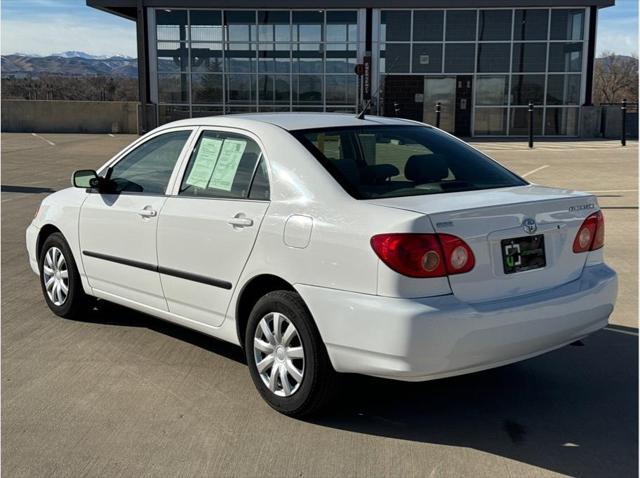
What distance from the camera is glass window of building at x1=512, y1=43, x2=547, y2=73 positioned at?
95.0 ft

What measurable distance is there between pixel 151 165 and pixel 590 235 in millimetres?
2918

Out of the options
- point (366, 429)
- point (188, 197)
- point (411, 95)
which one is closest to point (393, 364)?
point (366, 429)

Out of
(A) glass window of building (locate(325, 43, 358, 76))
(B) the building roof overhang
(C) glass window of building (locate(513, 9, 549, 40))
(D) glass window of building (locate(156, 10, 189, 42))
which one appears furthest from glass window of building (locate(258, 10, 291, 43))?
(C) glass window of building (locate(513, 9, 549, 40))

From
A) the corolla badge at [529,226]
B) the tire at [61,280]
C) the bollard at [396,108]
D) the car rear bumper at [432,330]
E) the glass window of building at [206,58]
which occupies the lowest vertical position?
the tire at [61,280]

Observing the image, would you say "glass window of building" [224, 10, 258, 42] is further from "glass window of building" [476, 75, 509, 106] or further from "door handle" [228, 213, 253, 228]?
"door handle" [228, 213, 253, 228]

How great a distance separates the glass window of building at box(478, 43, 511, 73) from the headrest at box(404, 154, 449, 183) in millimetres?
25947

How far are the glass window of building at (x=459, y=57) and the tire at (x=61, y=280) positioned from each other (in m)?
25.2

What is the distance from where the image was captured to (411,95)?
29.5m

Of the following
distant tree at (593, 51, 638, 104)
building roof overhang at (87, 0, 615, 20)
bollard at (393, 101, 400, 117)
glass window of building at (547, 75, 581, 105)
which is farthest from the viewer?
distant tree at (593, 51, 638, 104)

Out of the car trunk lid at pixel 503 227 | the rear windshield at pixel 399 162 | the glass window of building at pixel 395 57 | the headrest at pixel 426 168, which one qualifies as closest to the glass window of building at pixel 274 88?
the glass window of building at pixel 395 57

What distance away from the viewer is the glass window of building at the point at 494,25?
94.3 feet

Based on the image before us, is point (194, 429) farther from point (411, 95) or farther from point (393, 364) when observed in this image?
point (411, 95)

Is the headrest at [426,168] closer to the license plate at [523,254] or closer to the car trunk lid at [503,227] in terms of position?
the car trunk lid at [503,227]

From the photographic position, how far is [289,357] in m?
Answer: 4.05
